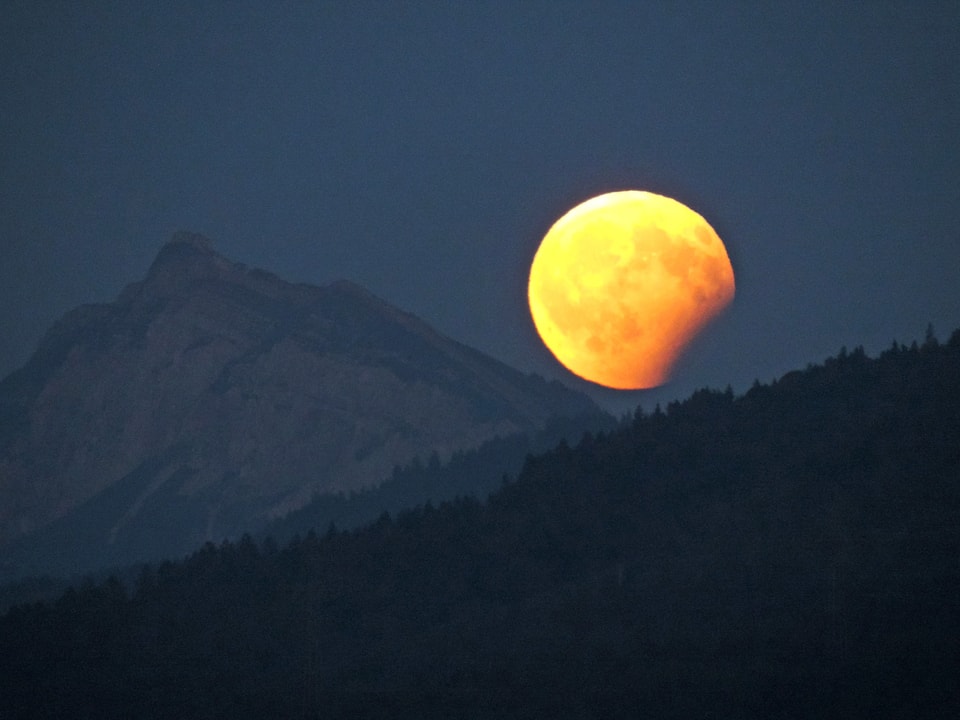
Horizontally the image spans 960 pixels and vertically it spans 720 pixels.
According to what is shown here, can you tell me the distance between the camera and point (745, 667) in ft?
311

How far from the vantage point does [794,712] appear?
298 feet

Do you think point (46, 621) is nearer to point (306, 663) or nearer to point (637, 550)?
point (306, 663)

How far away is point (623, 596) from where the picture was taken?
112 m

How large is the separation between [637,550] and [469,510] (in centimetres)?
2053

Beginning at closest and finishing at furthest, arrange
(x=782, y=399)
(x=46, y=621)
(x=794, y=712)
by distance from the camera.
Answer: (x=794, y=712) < (x=46, y=621) < (x=782, y=399)

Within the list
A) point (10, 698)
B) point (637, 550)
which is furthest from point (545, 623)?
point (10, 698)

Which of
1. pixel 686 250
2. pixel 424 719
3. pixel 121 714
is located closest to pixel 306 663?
pixel 121 714

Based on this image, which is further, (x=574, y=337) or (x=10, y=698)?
(x=574, y=337)

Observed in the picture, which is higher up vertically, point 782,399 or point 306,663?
point 782,399

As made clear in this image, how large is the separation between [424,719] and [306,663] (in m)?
19.0

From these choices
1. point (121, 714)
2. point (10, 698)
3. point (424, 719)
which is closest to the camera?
point (424, 719)

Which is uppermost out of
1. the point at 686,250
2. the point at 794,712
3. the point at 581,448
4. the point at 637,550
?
the point at 686,250

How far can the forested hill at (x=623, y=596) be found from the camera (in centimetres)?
9512

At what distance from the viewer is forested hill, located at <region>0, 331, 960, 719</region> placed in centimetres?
9512
